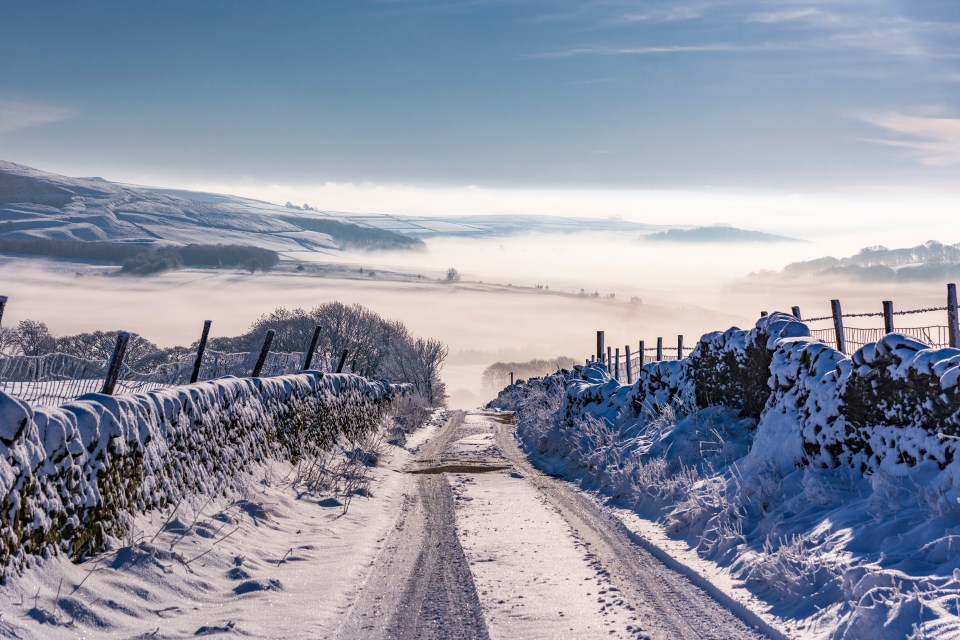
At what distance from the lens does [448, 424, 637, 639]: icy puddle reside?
6.41 metres

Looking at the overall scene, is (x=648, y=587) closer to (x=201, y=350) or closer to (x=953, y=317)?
(x=201, y=350)

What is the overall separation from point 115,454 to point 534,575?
4234 millimetres

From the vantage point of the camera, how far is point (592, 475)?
14.9 m

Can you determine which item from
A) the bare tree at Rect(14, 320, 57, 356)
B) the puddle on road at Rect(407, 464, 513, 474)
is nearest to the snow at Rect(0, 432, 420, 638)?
the puddle on road at Rect(407, 464, 513, 474)

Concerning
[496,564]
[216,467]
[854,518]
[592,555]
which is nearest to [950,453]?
[854,518]

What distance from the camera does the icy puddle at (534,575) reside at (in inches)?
253

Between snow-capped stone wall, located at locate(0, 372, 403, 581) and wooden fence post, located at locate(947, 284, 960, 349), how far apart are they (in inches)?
450

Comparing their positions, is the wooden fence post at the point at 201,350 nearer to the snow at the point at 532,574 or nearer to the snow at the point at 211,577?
the snow at the point at 211,577

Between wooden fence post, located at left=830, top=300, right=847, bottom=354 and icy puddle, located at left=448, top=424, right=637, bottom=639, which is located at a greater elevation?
wooden fence post, located at left=830, top=300, right=847, bottom=354

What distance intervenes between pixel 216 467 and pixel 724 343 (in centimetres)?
875

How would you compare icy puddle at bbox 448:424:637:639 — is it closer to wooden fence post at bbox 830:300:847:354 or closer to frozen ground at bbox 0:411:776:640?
frozen ground at bbox 0:411:776:640

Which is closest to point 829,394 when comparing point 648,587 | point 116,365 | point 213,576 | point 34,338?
point 648,587

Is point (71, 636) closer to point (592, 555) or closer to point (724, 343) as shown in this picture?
point (592, 555)

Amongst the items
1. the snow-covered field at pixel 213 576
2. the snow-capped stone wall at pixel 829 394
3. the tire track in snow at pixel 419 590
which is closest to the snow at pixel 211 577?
the snow-covered field at pixel 213 576
